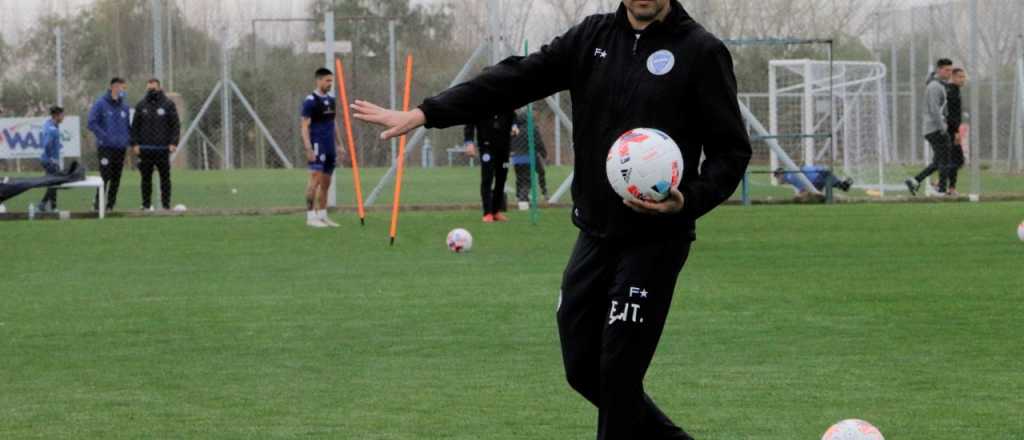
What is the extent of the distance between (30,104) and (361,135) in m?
6.48

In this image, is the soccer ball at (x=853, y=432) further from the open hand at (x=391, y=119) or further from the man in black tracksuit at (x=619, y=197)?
the open hand at (x=391, y=119)

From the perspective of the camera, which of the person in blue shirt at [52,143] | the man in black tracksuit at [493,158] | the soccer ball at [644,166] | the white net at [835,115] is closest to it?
the soccer ball at [644,166]

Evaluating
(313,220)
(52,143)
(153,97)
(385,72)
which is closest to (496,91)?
(313,220)

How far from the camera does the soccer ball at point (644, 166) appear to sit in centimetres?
534

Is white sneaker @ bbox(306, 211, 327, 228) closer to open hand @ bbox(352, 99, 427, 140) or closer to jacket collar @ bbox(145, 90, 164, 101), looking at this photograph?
jacket collar @ bbox(145, 90, 164, 101)

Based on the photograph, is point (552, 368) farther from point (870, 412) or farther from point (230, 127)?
point (230, 127)

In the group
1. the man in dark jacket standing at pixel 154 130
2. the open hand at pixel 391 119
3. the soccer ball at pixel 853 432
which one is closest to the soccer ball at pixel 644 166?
the open hand at pixel 391 119

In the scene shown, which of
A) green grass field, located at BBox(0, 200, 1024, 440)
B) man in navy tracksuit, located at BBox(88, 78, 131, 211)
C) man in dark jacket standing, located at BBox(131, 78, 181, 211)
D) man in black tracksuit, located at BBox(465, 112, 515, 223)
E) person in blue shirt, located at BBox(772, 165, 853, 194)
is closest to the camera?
green grass field, located at BBox(0, 200, 1024, 440)

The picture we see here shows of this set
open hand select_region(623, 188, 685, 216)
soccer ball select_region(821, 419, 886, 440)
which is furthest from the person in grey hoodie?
open hand select_region(623, 188, 685, 216)

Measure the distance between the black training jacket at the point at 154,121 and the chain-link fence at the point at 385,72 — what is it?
2.73 meters

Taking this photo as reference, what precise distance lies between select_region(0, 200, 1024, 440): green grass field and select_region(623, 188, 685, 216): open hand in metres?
1.72

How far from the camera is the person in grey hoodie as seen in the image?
26328 mm

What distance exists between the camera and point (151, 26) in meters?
28.7

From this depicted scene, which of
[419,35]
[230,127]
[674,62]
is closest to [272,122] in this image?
[230,127]
